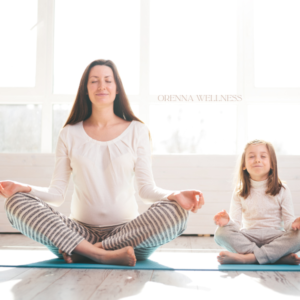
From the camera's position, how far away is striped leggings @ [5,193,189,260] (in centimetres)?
135

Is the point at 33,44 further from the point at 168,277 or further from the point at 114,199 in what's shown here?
the point at 168,277

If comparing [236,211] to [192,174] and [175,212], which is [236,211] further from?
[192,174]

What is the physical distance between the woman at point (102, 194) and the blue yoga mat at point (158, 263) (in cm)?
5

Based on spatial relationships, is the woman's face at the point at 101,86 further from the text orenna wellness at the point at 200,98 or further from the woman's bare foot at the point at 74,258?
the text orenna wellness at the point at 200,98

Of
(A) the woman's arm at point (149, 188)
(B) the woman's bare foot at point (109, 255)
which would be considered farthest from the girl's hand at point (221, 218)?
(B) the woman's bare foot at point (109, 255)

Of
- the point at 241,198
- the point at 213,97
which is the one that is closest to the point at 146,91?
the point at 213,97

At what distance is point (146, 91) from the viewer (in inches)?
114

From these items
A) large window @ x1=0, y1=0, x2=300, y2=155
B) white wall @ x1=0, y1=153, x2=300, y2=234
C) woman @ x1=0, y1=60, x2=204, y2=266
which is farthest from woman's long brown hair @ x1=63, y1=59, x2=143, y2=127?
large window @ x1=0, y1=0, x2=300, y2=155

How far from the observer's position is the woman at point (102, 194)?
1355mm

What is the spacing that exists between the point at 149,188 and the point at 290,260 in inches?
24.8

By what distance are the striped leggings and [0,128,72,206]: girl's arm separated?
0.14ft

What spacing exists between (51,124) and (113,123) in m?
1.32

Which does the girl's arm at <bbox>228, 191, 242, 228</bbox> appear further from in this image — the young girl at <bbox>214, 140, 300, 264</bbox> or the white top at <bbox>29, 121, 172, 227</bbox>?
the white top at <bbox>29, 121, 172, 227</bbox>

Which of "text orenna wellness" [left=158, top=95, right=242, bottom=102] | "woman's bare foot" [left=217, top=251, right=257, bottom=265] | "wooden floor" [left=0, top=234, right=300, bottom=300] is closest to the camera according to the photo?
"wooden floor" [left=0, top=234, right=300, bottom=300]
